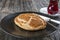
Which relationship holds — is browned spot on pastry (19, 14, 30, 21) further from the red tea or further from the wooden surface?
the red tea

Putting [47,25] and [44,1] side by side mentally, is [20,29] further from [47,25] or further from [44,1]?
[44,1]

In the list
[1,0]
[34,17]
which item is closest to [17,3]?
[1,0]

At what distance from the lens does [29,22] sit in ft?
2.73

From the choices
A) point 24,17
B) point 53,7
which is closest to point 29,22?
point 24,17

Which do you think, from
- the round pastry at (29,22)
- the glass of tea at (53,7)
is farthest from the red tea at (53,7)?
the round pastry at (29,22)

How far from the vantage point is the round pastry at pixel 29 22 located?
0.81m

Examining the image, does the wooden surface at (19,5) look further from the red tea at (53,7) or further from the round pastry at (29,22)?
the round pastry at (29,22)

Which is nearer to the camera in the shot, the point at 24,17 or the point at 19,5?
the point at 24,17

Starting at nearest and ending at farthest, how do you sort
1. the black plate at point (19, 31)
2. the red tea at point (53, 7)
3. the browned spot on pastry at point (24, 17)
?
the black plate at point (19, 31), the browned spot on pastry at point (24, 17), the red tea at point (53, 7)

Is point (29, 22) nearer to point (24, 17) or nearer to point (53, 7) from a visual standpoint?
point (24, 17)

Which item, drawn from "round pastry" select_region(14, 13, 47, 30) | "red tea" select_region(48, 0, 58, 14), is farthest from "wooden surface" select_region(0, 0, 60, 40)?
"round pastry" select_region(14, 13, 47, 30)

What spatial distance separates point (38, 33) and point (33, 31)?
32 millimetres

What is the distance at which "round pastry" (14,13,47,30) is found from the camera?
2.64 feet

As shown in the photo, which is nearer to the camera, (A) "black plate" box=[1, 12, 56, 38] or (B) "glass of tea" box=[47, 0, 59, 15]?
(A) "black plate" box=[1, 12, 56, 38]
